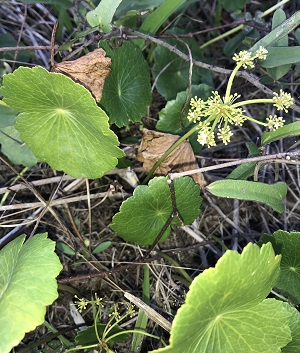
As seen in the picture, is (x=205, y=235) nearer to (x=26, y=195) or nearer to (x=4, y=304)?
(x=26, y=195)

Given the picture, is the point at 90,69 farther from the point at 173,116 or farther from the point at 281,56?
the point at 281,56

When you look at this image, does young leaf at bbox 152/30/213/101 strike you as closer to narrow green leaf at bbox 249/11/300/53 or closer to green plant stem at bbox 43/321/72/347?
narrow green leaf at bbox 249/11/300/53

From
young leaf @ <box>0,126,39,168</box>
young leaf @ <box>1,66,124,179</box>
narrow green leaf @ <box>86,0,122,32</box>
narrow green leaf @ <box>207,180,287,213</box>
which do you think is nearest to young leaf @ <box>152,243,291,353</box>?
narrow green leaf @ <box>207,180,287,213</box>

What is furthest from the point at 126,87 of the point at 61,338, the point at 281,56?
the point at 61,338

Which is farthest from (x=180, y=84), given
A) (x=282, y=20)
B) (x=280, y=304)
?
(x=280, y=304)

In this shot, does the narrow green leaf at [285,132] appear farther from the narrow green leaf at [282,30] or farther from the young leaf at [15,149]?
the young leaf at [15,149]
